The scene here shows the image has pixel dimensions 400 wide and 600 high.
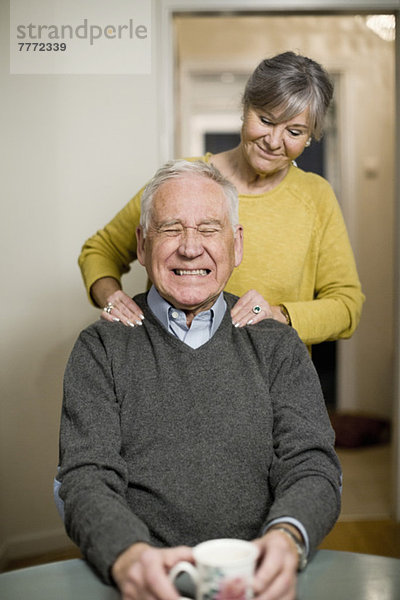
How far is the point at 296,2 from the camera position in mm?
2631

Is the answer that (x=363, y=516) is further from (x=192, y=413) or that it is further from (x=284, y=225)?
(x=192, y=413)

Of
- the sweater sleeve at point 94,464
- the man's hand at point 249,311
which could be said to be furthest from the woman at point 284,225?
the sweater sleeve at point 94,464

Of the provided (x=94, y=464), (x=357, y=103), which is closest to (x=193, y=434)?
(x=94, y=464)

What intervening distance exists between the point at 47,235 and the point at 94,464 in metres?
1.52

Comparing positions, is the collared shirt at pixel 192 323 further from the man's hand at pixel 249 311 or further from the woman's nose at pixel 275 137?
the woman's nose at pixel 275 137

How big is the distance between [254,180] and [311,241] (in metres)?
0.24

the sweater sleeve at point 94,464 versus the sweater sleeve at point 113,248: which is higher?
the sweater sleeve at point 113,248

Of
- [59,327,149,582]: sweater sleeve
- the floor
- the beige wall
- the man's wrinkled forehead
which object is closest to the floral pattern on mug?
[59,327,149,582]: sweater sleeve

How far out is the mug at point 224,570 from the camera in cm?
78

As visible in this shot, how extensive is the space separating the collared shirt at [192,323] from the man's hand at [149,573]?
0.57 meters

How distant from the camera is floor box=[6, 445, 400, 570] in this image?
8.91 ft

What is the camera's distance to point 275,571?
36.1 inches

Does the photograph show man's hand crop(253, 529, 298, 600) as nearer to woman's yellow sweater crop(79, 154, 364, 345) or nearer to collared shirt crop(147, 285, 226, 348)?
collared shirt crop(147, 285, 226, 348)

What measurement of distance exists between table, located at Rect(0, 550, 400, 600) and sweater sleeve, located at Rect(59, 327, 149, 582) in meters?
0.03
